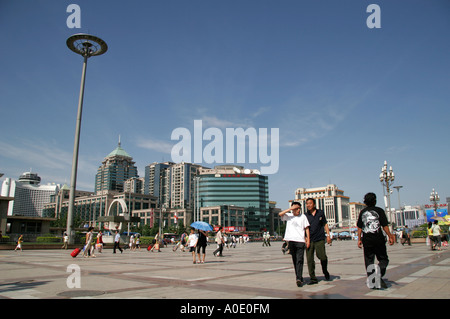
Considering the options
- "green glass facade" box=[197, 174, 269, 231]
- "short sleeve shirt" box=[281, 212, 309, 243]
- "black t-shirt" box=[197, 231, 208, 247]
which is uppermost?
"green glass facade" box=[197, 174, 269, 231]

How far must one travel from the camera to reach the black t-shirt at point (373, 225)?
6586 mm

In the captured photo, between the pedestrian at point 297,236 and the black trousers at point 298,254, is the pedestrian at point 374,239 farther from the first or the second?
the black trousers at point 298,254

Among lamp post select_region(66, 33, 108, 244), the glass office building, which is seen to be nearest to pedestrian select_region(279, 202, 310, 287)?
lamp post select_region(66, 33, 108, 244)

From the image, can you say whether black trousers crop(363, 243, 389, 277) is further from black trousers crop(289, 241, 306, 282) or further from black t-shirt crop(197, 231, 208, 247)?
black t-shirt crop(197, 231, 208, 247)

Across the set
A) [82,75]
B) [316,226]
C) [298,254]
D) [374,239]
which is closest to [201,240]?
[316,226]

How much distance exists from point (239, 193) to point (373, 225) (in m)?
138

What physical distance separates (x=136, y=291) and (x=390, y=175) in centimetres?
3301

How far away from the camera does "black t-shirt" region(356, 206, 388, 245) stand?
6.59m

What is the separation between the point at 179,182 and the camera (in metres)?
189

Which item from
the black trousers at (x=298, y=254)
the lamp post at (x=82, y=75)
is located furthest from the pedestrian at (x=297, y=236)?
the lamp post at (x=82, y=75)

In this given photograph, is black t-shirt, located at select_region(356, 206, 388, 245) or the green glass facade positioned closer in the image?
black t-shirt, located at select_region(356, 206, 388, 245)

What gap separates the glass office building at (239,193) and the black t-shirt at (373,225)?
132943 mm
